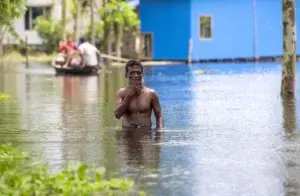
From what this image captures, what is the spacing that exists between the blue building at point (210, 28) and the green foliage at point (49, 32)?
11.2 metres

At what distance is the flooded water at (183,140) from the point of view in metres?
8.80

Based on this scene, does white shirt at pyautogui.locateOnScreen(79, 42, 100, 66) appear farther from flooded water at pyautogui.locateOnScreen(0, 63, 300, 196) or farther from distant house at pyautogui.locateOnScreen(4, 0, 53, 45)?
distant house at pyautogui.locateOnScreen(4, 0, 53, 45)

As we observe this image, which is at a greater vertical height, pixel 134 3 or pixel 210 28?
pixel 134 3

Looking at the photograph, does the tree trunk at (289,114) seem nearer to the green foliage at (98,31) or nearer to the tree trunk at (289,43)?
the tree trunk at (289,43)

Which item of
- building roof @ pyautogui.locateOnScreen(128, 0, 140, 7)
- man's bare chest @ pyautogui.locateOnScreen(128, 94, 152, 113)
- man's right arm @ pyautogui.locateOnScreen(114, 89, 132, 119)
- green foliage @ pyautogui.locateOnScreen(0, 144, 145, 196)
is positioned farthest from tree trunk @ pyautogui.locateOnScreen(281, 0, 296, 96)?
building roof @ pyautogui.locateOnScreen(128, 0, 140, 7)

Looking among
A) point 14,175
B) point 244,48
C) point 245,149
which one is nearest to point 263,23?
point 244,48

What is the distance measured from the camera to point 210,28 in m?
51.4

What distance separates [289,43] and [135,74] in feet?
28.7

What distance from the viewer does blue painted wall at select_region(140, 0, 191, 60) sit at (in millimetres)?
50281

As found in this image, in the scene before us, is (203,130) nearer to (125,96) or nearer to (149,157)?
(125,96)

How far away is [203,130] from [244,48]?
38.8 metres

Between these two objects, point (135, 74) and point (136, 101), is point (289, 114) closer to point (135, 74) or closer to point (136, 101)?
point (136, 101)

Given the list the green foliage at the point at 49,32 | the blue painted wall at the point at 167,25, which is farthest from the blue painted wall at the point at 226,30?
the green foliage at the point at 49,32

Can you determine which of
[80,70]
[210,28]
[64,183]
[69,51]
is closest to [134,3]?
[210,28]
